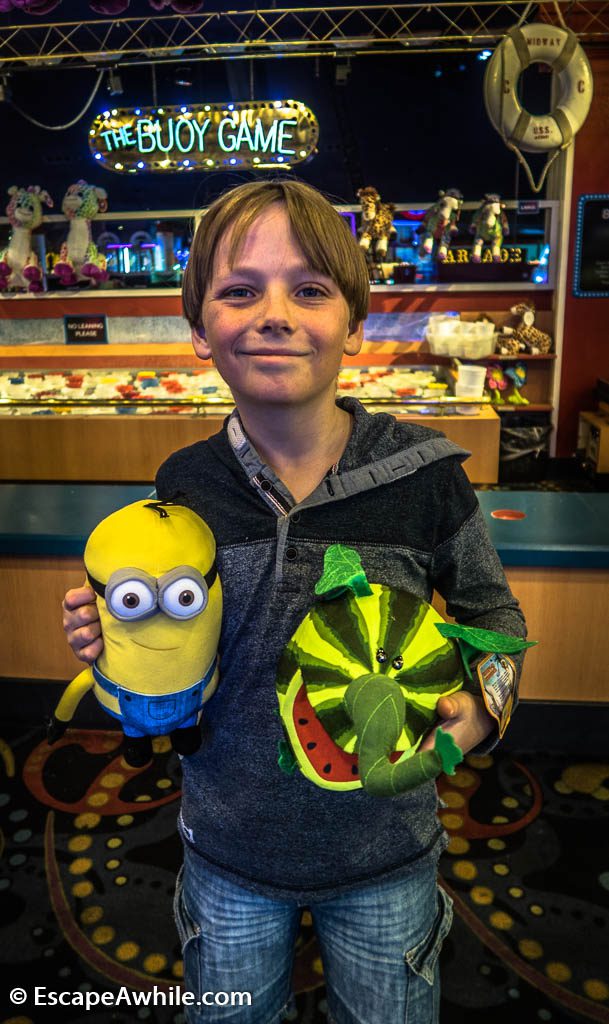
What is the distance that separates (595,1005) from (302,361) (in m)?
1.64

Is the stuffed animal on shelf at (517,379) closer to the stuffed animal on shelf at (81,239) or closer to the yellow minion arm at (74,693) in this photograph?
the stuffed animal on shelf at (81,239)

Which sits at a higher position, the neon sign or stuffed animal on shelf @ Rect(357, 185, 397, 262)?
the neon sign

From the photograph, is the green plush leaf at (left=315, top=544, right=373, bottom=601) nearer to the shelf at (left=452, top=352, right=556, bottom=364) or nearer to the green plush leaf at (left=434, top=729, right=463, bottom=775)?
the green plush leaf at (left=434, top=729, right=463, bottom=775)

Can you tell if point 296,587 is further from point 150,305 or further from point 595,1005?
point 150,305

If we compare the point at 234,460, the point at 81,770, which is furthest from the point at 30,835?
the point at 234,460

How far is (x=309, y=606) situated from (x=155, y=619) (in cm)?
20

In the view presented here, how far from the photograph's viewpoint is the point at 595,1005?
5.65ft

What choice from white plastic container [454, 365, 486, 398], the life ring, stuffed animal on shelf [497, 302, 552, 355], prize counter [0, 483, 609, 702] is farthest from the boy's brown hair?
stuffed animal on shelf [497, 302, 552, 355]

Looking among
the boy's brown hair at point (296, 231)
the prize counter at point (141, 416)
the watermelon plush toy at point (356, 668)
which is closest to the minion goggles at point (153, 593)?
the watermelon plush toy at point (356, 668)

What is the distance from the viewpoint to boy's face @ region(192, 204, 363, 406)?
92 centimetres

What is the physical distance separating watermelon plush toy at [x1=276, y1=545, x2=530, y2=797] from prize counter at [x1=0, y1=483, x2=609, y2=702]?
145cm

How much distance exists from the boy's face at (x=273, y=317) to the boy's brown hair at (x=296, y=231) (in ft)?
0.04

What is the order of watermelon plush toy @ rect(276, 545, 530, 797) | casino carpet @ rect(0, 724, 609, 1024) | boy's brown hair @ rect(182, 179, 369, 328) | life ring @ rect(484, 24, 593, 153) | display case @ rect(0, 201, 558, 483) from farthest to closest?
display case @ rect(0, 201, 558, 483) → life ring @ rect(484, 24, 593, 153) → casino carpet @ rect(0, 724, 609, 1024) → boy's brown hair @ rect(182, 179, 369, 328) → watermelon plush toy @ rect(276, 545, 530, 797)

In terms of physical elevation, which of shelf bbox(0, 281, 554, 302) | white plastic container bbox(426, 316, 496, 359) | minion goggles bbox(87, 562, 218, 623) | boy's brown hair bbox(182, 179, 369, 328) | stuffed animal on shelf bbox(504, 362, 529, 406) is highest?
shelf bbox(0, 281, 554, 302)
